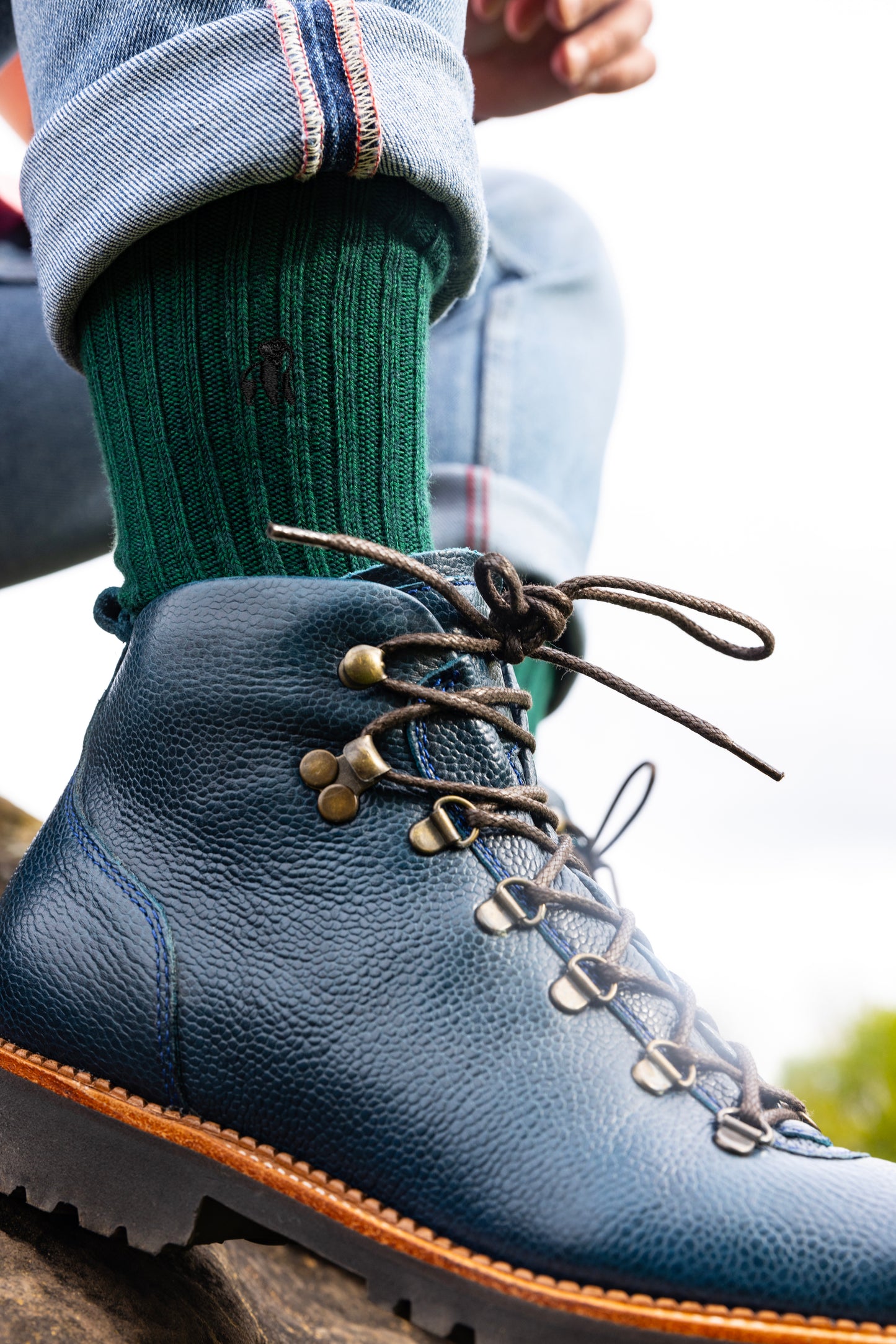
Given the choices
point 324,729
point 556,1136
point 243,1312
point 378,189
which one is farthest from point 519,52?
point 243,1312

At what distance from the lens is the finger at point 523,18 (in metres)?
1.37

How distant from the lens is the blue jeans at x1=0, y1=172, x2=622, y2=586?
5.13 feet

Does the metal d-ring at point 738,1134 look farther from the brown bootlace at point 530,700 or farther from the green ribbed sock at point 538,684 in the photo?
the green ribbed sock at point 538,684

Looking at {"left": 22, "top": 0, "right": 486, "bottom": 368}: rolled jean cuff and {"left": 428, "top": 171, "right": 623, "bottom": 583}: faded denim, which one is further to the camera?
{"left": 428, "top": 171, "right": 623, "bottom": 583}: faded denim

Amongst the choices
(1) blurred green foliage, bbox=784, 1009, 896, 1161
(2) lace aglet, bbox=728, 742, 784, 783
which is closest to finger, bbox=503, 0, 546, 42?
(2) lace aglet, bbox=728, 742, 784, 783

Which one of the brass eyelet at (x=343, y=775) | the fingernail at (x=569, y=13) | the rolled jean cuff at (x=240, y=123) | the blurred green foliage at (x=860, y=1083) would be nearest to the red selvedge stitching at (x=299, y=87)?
the rolled jean cuff at (x=240, y=123)

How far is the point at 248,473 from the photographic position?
870mm

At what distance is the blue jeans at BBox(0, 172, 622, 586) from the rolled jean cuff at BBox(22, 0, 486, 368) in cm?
72

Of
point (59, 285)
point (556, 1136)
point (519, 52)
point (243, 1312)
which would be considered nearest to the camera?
point (556, 1136)

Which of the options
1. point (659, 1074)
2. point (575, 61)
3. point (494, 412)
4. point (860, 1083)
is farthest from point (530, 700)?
point (860, 1083)

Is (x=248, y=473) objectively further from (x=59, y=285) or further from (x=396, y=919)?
(x=396, y=919)

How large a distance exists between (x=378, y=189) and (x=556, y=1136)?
2.41 feet

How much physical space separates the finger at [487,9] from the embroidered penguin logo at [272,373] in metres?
0.82

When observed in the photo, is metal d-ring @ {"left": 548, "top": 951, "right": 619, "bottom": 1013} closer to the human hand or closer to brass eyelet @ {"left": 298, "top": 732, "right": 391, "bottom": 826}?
brass eyelet @ {"left": 298, "top": 732, "right": 391, "bottom": 826}
